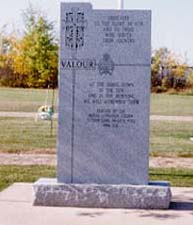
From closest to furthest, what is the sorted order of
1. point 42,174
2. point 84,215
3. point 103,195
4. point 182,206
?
point 84,215
point 103,195
point 182,206
point 42,174

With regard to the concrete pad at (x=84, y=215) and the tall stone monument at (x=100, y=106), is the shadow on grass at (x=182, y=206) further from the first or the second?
the tall stone monument at (x=100, y=106)

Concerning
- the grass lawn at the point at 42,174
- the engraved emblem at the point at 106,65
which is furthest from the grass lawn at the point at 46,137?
the engraved emblem at the point at 106,65

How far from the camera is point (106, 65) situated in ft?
28.8

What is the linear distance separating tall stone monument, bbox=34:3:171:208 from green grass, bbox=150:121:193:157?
6.18 metres

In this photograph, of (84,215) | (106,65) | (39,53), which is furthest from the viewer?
(39,53)

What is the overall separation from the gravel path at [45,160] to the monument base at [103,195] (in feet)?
14.6

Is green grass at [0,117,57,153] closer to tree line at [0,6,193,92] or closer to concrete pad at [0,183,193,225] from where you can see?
concrete pad at [0,183,193,225]

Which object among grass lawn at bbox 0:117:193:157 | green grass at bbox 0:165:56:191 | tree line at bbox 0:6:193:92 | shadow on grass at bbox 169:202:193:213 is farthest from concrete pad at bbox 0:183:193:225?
tree line at bbox 0:6:193:92

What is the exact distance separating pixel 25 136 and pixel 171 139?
3.91 m

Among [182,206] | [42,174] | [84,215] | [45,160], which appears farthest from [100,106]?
[45,160]

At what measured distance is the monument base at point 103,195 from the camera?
8.66m

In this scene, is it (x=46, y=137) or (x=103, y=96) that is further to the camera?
(x=46, y=137)

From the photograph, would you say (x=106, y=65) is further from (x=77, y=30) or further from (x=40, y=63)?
(x=40, y=63)

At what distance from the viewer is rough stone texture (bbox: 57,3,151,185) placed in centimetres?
877
